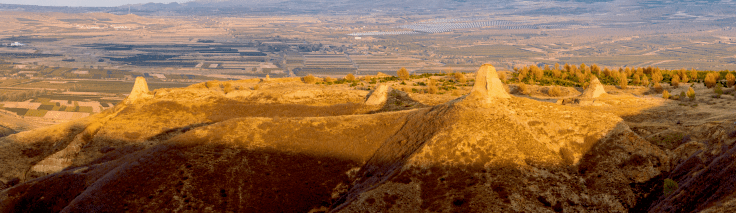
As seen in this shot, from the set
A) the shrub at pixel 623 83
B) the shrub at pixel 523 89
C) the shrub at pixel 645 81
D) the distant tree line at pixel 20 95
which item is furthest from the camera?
the distant tree line at pixel 20 95

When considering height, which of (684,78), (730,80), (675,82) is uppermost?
(730,80)

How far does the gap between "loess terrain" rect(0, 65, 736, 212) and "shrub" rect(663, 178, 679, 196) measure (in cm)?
5

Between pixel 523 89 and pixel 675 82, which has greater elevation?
pixel 675 82

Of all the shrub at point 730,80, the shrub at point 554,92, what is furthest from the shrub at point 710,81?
the shrub at point 554,92

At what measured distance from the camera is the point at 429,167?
57.0 feet

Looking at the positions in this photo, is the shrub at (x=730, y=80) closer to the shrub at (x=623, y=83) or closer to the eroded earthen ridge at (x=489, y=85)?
the shrub at (x=623, y=83)

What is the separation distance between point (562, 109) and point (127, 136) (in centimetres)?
2274

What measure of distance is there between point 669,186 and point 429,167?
7331mm

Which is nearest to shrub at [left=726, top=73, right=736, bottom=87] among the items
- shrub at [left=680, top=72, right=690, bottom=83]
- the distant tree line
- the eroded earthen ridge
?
shrub at [left=680, top=72, right=690, bottom=83]

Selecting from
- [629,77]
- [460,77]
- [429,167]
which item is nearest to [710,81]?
[629,77]

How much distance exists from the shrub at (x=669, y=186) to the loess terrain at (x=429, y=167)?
0.05 m

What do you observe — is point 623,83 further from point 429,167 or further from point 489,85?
point 429,167

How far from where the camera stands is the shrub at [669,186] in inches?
616

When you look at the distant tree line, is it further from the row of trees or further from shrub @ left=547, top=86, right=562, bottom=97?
shrub @ left=547, top=86, right=562, bottom=97
